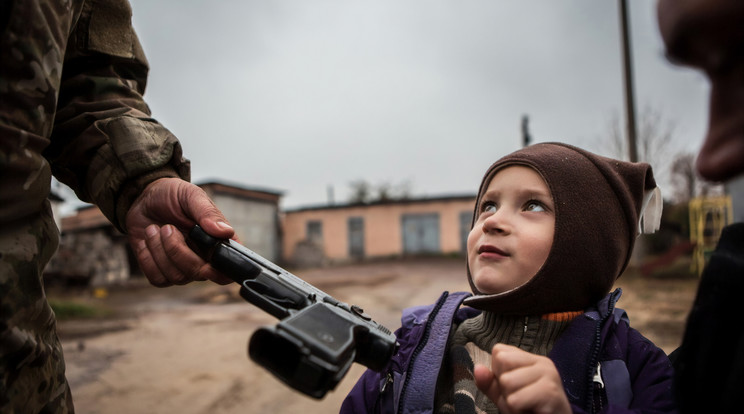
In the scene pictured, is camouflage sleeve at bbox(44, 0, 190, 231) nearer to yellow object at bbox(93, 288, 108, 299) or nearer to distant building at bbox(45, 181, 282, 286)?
distant building at bbox(45, 181, 282, 286)

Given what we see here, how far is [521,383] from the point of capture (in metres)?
0.98

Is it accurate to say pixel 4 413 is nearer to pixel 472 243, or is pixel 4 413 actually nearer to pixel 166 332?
pixel 472 243

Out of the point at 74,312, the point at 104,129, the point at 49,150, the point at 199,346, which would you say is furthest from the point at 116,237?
the point at 104,129

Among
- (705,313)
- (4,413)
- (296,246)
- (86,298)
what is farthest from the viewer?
(296,246)

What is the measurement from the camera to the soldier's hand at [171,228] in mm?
1425

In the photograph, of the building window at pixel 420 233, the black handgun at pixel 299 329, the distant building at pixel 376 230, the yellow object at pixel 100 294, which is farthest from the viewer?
the building window at pixel 420 233

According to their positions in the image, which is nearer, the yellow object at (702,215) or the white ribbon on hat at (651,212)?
the white ribbon on hat at (651,212)

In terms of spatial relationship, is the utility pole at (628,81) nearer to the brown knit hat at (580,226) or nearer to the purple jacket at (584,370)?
the brown knit hat at (580,226)

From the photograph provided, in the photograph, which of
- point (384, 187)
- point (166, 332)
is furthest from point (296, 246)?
point (166, 332)

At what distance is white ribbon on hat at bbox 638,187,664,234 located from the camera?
5.76 feet

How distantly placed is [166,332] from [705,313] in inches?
287

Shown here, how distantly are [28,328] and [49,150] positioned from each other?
772mm

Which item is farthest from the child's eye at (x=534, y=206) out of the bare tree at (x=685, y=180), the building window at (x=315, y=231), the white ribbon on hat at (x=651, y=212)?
the building window at (x=315, y=231)

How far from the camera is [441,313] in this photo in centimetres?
165
